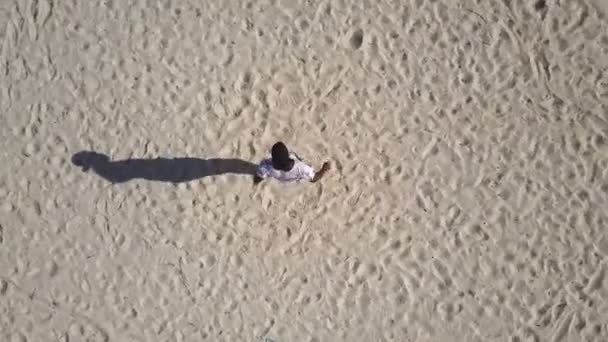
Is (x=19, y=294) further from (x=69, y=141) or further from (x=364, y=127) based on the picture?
(x=364, y=127)

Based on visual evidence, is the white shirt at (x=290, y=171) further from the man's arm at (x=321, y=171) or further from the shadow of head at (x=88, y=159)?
the shadow of head at (x=88, y=159)

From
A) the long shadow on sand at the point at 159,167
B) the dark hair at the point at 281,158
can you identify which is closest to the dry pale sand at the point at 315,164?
the long shadow on sand at the point at 159,167

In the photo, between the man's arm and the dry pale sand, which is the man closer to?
the man's arm

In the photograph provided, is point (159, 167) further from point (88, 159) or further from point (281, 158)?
point (281, 158)

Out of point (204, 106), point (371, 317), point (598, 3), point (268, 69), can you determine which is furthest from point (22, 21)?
point (598, 3)

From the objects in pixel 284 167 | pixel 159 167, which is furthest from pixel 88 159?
pixel 284 167

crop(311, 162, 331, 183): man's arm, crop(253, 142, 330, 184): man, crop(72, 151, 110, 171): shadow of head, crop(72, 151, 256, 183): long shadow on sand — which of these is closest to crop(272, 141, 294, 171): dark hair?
crop(253, 142, 330, 184): man
